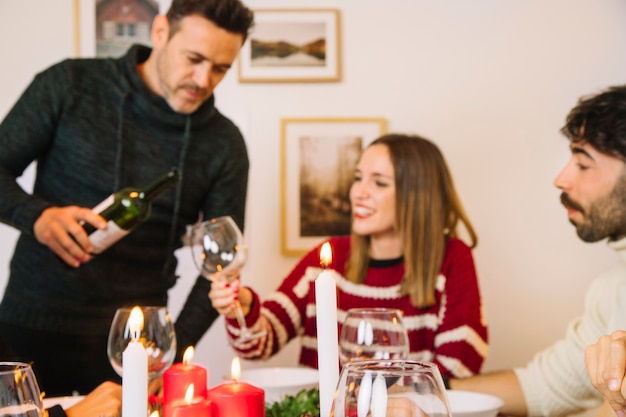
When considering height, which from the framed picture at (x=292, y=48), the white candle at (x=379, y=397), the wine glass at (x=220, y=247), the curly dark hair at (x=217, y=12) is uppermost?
the framed picture at (x=292, y=48)

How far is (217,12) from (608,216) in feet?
3.63

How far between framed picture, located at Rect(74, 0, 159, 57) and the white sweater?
185 cm

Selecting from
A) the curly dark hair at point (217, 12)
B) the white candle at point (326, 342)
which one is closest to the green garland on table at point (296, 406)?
the white candle at point (326, 342)

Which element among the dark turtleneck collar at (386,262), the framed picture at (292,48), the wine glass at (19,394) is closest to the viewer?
the wine glass at (19,394)

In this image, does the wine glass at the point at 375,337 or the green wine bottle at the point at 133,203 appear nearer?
the wine glass at the point at 375,337

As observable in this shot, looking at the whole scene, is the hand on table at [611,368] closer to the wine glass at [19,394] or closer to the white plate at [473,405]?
the white plate at [473,405]

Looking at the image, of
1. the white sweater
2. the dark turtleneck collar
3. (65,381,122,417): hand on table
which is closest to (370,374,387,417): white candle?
(65,381,122,417): hand on table

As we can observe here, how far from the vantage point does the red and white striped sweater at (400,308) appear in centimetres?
193

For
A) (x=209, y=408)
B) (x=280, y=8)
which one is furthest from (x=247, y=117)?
(x=209, y=408)

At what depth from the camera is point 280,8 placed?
8.88ft

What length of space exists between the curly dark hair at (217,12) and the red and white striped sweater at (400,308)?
0.73m

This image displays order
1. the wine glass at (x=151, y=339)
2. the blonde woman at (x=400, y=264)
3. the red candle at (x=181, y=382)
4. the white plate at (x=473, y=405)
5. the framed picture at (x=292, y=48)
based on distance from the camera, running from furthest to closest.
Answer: the framed picture at (x=292, y=48) → the blonde woman at (x=400, y=264) → the wine glass at (x=151, y=339) → the white plate at (x=473, y=405) → the red candle at (x=181, y=382)

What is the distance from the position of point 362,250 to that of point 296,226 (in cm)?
57

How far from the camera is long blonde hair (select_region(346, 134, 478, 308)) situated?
2.11 m
